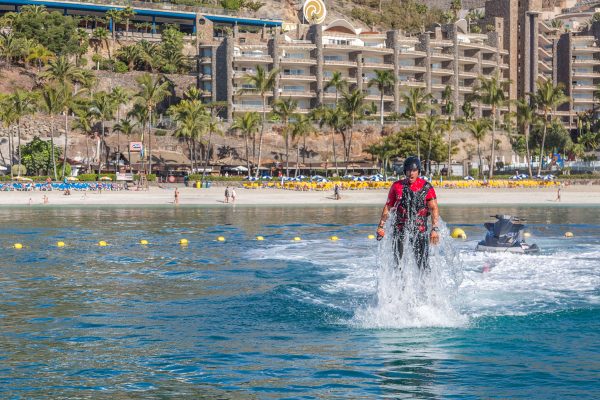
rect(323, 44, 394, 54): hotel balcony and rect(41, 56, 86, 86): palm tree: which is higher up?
rect(323, 44, 394, 54): hotel balcony

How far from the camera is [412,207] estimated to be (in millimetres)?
16188

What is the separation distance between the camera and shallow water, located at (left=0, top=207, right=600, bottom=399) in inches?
546

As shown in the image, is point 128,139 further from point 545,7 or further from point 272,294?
point 545,7

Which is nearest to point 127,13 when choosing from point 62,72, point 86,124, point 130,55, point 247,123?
point 130,55

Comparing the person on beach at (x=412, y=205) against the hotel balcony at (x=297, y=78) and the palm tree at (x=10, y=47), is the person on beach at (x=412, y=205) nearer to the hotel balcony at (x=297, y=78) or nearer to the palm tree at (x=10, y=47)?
the palm tree at (x=10, y=47)

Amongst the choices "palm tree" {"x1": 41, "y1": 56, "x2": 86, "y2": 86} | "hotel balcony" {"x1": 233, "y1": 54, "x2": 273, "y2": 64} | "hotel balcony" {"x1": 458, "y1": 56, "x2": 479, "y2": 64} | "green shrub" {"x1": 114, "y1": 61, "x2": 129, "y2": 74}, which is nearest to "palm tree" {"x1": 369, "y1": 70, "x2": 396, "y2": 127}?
"hotel balcony" {"x1": 233, "y1": 54, "x2": 273, "y2": 64}

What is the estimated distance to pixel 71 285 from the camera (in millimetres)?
24078

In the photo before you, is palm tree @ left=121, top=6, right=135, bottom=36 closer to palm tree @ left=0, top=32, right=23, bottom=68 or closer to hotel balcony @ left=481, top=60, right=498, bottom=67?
palm tree @ left=0, top=32, right=23, bottom=68

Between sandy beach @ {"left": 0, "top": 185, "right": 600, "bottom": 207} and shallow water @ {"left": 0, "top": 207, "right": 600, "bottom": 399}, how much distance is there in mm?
36912

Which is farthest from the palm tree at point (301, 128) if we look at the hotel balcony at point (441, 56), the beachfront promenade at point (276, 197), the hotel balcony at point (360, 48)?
the hotel balcony at point (441, 56)

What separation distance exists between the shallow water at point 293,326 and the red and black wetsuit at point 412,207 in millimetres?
960

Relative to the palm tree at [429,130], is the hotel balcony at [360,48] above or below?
above

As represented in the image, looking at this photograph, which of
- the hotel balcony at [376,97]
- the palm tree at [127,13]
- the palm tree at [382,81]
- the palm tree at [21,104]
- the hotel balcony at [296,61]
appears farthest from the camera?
the palm tree at [127,13]

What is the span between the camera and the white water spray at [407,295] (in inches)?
661
